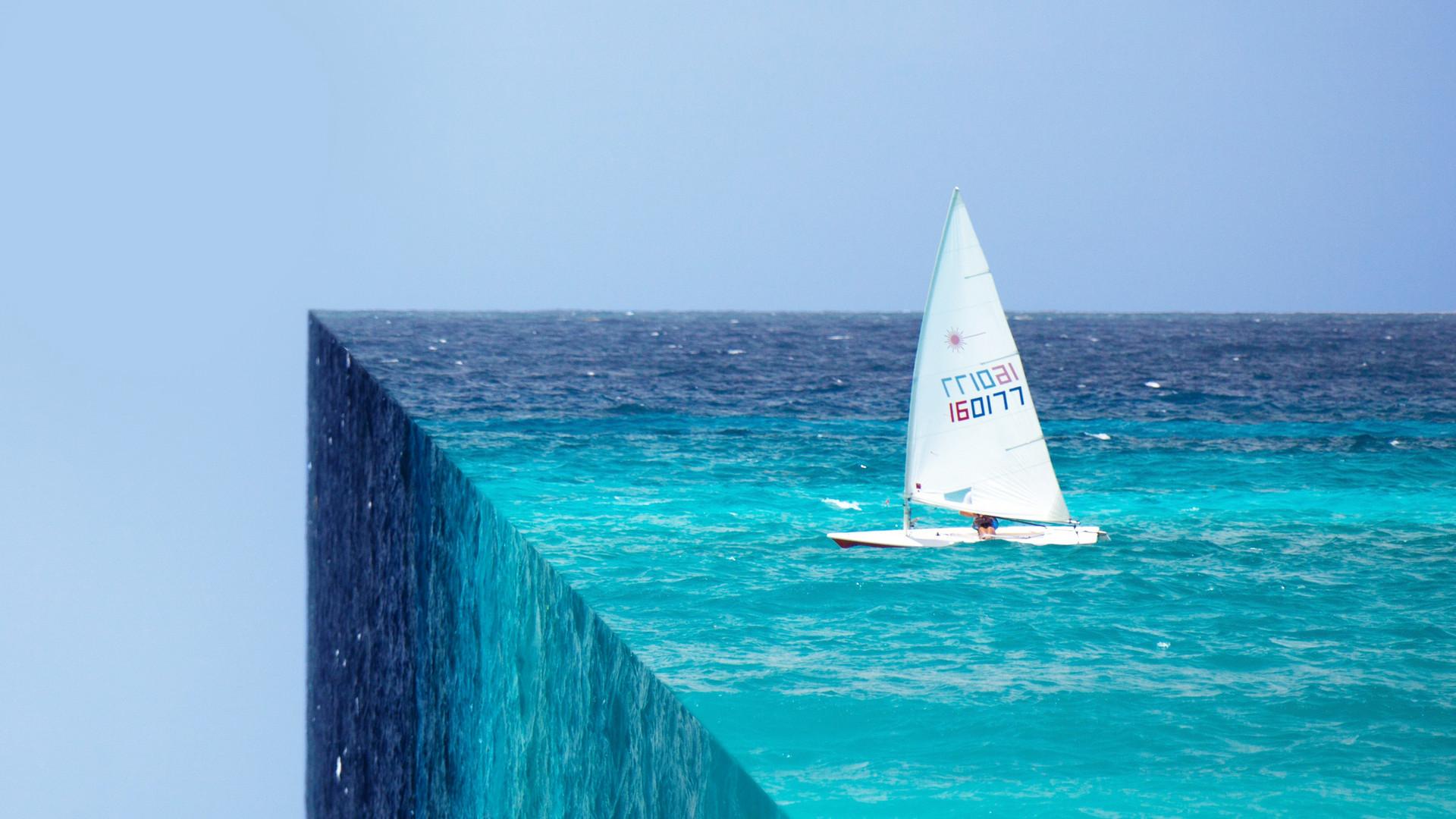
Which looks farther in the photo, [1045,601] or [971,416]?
[971,416]

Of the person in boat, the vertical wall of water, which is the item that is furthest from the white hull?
the vertical wall of water

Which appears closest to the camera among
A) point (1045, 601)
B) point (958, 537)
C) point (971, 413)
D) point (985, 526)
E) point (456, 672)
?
point (456, 672)

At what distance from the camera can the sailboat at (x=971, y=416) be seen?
43.8 ft

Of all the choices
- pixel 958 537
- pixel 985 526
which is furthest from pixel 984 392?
pixel 958 537

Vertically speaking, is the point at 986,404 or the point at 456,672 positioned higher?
the point at 986,404

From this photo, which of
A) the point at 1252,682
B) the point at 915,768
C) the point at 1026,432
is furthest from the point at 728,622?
the point at 1026,432

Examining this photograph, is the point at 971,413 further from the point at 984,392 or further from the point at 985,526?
the point at 985,526

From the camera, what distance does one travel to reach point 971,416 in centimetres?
1352

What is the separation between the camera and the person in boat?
13203mm

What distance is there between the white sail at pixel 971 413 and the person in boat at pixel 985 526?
0.09 m

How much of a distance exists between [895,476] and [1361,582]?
8174 millimetres

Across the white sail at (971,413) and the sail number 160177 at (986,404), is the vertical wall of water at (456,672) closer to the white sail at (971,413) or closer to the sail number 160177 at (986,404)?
the white sail at (971,413)

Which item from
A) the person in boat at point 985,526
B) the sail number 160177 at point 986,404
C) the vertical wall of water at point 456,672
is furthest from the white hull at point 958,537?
the vertical wall of water at point 456,672

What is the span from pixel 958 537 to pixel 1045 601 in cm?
315
